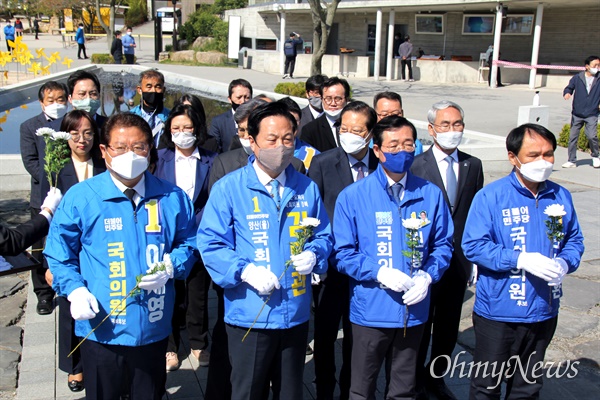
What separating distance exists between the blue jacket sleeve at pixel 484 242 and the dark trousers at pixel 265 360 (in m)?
1.16

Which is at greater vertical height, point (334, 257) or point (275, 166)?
→ point (275, 166)

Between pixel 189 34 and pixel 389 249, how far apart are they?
42.6 metres

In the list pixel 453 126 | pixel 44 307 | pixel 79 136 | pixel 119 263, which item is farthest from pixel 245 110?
pixel 44 307

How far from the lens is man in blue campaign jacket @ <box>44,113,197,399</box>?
3.43 metres

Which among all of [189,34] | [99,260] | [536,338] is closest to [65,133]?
[99,260]

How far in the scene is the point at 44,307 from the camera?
19.4 feet

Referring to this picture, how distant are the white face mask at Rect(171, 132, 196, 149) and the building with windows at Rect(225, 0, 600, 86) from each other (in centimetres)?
2168

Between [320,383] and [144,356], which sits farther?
[320,383]

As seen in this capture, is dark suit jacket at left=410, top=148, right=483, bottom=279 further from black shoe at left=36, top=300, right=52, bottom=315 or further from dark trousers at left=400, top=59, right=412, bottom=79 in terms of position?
dark trousers at left=400, top=59, right=412, bottom=79

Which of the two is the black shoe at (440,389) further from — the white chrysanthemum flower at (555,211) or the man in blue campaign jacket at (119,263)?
the man in blue campaign jacket at (119,263)

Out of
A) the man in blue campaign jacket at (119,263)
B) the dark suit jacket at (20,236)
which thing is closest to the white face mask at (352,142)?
the man in blue campaign jacket at (119,263)

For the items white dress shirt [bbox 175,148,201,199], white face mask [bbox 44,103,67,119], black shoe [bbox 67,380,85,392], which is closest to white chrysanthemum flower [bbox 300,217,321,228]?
white dress shirt [bbox 175,148,201,199]

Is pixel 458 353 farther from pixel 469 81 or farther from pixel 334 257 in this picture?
pixel 469 81

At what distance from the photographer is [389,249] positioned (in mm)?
3824
